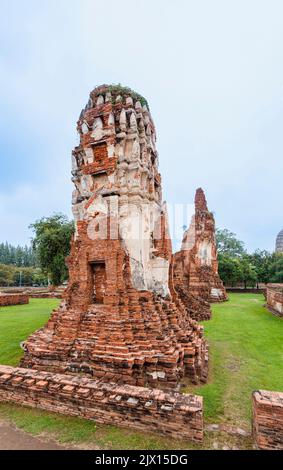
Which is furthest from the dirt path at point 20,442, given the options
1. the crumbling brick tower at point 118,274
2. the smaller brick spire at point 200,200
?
the smaller brick spire at point 200,200

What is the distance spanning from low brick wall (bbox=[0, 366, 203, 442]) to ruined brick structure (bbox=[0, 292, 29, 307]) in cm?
1547

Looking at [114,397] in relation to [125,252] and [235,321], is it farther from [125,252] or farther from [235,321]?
[235,321]

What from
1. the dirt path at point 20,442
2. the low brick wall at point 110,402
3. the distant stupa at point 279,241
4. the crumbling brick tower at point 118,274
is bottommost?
the dirt path at point 20,442

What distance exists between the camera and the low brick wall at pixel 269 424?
3.44m

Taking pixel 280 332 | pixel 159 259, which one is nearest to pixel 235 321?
pixel 280 332

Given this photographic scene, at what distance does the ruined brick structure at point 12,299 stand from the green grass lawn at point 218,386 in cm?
753

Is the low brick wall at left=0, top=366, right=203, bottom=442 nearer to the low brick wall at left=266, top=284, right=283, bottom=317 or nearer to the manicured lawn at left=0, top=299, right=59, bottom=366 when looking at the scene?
the manicured lawn at left=0, top=299, right=59, bottom=366

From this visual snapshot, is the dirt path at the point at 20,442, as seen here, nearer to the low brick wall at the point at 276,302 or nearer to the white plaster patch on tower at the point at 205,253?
the low brick wall at the point at 276,302

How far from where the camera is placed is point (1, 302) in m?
18.3

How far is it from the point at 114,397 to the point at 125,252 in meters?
3.13

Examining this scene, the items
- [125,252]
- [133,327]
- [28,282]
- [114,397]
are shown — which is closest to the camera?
[114,397]

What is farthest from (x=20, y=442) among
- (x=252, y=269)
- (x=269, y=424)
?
(x=252, y=269)

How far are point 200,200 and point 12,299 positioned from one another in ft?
56.3

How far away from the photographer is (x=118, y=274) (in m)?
6.01
